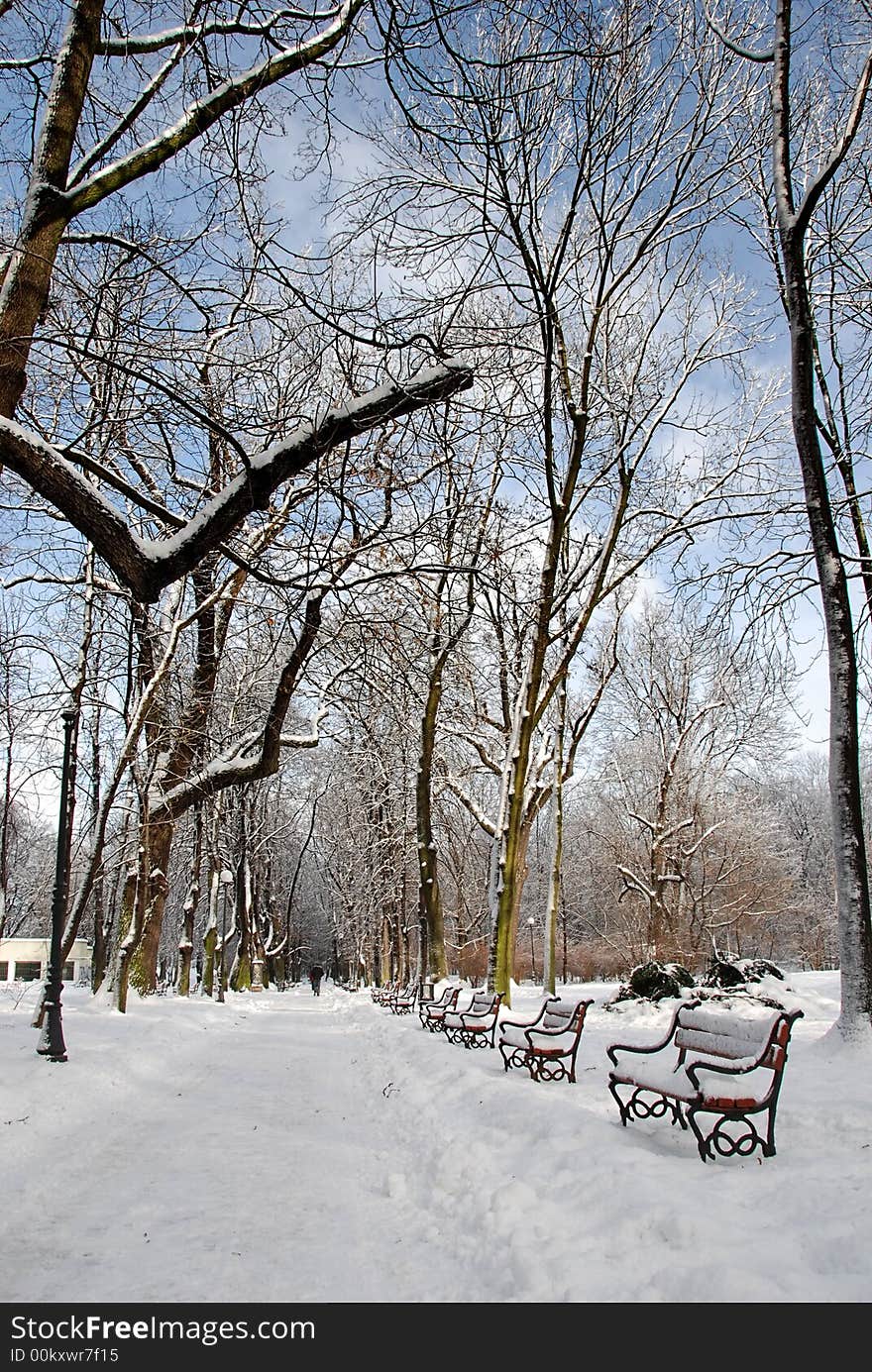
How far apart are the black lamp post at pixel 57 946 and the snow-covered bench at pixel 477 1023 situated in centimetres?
589

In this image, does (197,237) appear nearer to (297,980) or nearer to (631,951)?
(631,951)

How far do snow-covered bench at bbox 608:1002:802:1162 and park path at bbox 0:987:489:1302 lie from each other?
6.22ft

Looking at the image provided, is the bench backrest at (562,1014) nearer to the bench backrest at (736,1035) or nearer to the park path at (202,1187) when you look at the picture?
the bench backrest at (736,1035)

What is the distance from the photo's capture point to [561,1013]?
10.2 metres

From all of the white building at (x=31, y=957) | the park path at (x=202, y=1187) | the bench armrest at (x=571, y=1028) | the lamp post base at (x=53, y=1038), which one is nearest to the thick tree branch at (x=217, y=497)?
the park path at (x=202, y=1187)

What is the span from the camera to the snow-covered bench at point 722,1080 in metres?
5.30

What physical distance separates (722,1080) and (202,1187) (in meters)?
3.87

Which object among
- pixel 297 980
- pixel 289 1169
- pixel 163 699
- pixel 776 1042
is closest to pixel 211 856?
pixel 163 699

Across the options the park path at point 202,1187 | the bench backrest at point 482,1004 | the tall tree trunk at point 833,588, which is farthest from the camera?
the bench backrest at point 482,1004

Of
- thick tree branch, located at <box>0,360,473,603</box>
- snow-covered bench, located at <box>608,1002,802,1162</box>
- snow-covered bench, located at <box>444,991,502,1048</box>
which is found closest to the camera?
snow-covered bench, located at <box>608,1002,802,1162</box>

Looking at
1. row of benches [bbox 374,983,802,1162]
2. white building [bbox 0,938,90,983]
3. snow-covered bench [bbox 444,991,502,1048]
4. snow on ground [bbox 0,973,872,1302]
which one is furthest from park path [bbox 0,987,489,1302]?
white building [bbox 0,938,90,983]

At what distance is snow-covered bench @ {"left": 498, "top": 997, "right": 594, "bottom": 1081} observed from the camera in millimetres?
9266

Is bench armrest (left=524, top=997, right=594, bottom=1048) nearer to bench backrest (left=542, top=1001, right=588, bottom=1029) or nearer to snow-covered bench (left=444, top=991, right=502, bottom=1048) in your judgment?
bench backrest (left=542, top=1001, right=588, bottom=1029)

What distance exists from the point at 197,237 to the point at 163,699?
9753 millimetres
